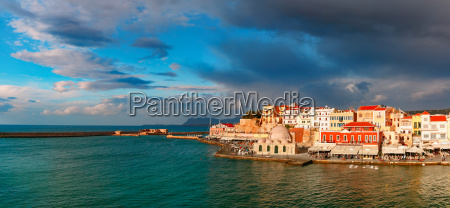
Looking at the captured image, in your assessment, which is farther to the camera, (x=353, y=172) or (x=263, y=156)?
(x=263, y=156)

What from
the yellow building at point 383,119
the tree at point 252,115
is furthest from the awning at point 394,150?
the tree at point 252,115

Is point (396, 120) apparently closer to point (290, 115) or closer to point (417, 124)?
point (417, 124)

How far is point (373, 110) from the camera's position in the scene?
80062 mm

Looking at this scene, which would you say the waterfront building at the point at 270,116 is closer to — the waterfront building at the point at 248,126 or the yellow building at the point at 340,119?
the waterfront building at the point at 248,126

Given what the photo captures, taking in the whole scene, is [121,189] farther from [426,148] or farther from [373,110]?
[373,110]

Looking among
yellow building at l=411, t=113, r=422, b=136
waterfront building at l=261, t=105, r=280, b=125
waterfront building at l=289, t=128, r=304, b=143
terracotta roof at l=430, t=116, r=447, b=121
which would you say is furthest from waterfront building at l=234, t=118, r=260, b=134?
terracotta roof at l=430, t=116, r=447, b=121

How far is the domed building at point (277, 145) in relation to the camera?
66000 millimetres

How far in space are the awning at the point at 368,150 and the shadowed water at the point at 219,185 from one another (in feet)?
21.5

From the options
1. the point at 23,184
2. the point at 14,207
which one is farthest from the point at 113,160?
the point at 14,207

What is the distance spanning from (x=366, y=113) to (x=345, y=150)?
2539 cm

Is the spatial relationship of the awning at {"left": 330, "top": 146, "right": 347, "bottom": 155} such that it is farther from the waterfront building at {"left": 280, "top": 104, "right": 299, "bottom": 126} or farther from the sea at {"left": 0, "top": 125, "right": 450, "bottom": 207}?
the waterfront building at {"left": 280, "top": 104, "right": 299, "bottom": 126}

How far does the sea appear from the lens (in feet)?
111

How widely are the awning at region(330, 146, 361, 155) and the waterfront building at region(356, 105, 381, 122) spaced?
2165 cm

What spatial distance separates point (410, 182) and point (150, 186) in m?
34.3
